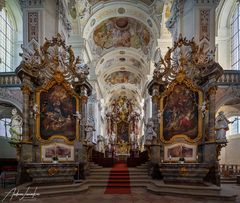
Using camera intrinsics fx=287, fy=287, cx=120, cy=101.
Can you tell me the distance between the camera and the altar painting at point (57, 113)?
1384 cm

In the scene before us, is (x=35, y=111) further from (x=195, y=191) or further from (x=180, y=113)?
(x=195, y=191)

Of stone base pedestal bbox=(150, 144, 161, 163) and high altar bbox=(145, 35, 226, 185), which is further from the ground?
high altar bbox=(145, 35, 226, 185)

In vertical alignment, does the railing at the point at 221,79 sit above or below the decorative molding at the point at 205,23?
below

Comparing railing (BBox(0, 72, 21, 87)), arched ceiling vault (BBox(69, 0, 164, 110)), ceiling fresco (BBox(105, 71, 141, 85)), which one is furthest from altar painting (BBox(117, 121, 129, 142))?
railing (BBox(0, 72, 21, 87))

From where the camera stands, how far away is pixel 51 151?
1372cm

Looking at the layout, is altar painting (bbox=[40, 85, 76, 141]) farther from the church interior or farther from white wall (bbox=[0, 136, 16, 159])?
white wall (bbox=[0, 136, 16, 159])

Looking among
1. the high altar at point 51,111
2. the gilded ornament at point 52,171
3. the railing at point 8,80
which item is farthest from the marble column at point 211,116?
the railing at point 8,80

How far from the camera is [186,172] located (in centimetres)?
1170

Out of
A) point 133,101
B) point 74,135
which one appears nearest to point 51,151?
point 74,135

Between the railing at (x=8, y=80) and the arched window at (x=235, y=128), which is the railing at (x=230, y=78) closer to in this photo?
the arched window at (x=235, y=128)

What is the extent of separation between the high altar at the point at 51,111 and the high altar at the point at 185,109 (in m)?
3.69

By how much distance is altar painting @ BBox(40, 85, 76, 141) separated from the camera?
13.8 m

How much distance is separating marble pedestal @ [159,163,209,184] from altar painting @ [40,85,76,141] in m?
4.99

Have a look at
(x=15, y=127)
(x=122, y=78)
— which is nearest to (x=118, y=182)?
(x=15, y=127)
